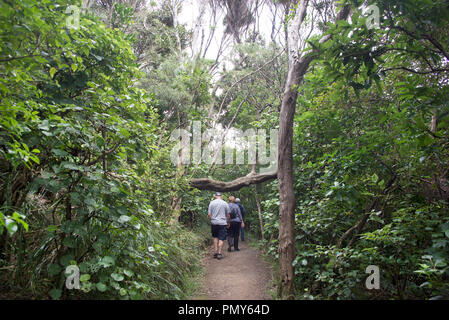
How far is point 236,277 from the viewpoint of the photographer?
4.93 meters

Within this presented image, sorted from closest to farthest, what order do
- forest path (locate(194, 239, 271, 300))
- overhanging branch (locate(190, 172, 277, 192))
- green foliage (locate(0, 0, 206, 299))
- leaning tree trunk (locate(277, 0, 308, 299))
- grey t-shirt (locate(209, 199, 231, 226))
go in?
green foliage (locate(0, 0, 206, 299))
leaning tree trunk (locate(277, 0, 308, 299))
forest path (locate(194, 239, 271, 300))
grey t-shirt (locate(209, 199, 231, 226))
overhanging branch (locate(190, 172, 277, 192))

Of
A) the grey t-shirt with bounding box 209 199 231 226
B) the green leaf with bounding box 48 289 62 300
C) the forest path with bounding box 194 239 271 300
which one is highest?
the grey t-shirt with bounding box 209 199 231 226

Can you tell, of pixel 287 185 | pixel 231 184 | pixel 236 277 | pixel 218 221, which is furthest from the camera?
pixel 231 184

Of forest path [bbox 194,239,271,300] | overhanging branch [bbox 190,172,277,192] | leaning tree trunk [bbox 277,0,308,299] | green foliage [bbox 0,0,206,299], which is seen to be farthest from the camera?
overhanging branch [bbox 190,172,277,192]

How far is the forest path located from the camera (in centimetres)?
414

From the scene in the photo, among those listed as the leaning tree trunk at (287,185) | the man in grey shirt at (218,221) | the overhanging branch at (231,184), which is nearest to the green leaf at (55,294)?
the leaning tree trunk at (287,185)

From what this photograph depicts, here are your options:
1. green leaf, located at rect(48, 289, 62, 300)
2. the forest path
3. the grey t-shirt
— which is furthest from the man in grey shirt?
green leaf, located at rect(48, 289, 62, 300)

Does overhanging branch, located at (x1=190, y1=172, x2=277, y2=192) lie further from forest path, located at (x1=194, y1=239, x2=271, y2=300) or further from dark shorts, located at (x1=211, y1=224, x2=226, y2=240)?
forest path, located at (x1=194, y1=239, x2=271, y2=300)

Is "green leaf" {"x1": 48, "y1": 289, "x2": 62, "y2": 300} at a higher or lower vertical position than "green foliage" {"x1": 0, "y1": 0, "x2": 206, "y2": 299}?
lower

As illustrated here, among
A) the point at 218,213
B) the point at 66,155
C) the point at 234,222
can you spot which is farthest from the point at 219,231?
the point at 66,155

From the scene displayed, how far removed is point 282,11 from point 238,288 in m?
9.13

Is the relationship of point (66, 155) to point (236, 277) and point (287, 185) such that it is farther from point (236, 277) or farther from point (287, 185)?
point (236, 277)

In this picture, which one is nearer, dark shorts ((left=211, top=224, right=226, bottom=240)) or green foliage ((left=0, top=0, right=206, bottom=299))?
green foliage ((left=0, top=0, right=206, bottom=299))
